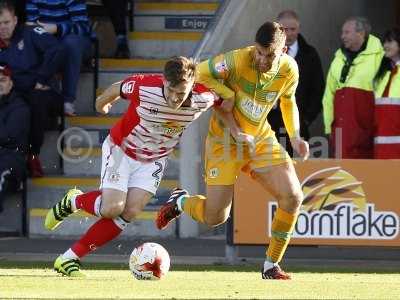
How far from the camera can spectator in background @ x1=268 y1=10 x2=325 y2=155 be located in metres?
15.0

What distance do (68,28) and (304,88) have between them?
2.91 m

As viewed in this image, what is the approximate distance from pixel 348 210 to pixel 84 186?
11.9ft

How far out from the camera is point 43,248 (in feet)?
46.9

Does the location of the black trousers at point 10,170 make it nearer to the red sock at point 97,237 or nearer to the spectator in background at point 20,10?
the spectator in background at point 20,10

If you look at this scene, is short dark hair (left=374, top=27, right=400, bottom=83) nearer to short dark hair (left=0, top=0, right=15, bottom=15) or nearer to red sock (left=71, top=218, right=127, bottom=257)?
short dark hair (left=0, top=0, right=15, bottom=15)

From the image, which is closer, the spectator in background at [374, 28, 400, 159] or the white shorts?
the white shorts

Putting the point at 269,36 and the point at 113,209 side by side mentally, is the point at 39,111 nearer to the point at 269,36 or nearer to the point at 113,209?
the point at 113,209

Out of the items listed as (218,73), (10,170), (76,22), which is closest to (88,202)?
(218,73)

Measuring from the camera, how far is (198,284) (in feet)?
35.4

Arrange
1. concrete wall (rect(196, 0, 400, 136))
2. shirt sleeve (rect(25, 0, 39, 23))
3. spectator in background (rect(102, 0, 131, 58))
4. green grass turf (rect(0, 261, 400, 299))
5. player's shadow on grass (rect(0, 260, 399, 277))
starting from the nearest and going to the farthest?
1. green grass turf (rect(0, 261, 400, 299))
2. player's shadow on grass (rect(0, 260, 399, 277))
3. concrete wall (rect(196, 0, 400, 136))
4. shirt sleeve (rect(25, 0, 39, 23))
5. spectator in background (rect(102, 0, 131, 58))

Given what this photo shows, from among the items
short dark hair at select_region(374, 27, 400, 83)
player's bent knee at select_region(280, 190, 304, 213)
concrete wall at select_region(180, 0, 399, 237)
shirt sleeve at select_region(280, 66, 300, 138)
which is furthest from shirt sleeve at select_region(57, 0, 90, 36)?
player's bent knee at select_region(280, 190, 304, 213)

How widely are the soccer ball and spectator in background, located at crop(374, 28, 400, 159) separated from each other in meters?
4.17

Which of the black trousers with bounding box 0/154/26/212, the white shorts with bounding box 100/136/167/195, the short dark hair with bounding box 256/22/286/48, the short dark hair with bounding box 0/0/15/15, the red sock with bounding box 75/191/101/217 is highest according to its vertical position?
the short dark hair with bounding box 256/22/286/48

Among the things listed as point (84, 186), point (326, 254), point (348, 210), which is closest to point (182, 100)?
point (348, 210)
